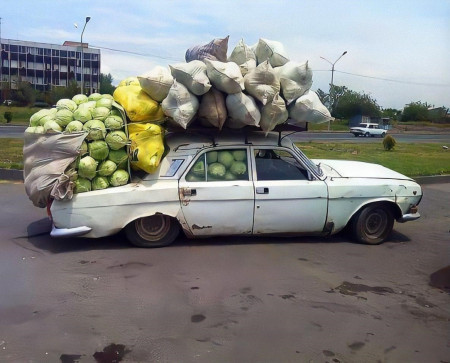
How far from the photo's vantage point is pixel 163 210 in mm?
6188

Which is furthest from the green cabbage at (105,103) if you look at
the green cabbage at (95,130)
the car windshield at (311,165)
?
Result: the car windshield at (311,165)

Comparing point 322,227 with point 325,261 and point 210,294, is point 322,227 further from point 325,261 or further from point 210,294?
point 210,294

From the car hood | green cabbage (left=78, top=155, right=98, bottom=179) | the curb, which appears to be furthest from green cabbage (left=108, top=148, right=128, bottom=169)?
the curb

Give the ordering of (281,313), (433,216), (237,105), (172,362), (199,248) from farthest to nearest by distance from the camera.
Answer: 1. (433,216)
2. (199,248)
3. (237,105)
4. (281,313)
5. (172,362)

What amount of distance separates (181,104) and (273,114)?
1.14m

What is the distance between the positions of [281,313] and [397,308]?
3.74ft

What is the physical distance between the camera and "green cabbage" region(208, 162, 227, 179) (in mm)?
6371

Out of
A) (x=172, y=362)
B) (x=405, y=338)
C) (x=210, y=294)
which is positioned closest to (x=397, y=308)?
→ (x=405, y=338)

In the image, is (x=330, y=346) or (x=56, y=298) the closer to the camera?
(x=330, y=346)

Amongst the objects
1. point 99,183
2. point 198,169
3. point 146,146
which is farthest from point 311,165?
point 99,183

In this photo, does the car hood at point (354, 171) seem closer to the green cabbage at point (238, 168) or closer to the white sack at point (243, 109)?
the green cabbage at point (238, 168)

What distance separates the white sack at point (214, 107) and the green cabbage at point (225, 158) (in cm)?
46

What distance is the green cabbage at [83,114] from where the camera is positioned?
20.6 ft

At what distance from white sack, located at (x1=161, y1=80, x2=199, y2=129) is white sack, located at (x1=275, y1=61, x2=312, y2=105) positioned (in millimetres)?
1154
